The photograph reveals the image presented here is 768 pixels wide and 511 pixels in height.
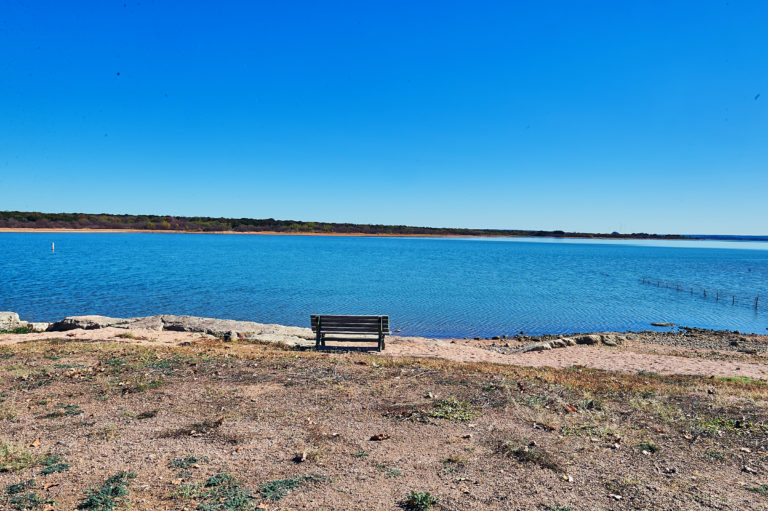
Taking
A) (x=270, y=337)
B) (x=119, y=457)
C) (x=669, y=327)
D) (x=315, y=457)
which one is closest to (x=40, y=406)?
(x=119, y=457)

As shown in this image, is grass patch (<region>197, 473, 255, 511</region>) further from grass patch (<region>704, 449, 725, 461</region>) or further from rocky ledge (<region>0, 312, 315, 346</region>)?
rocky ledge (<region>0, 312, 315, 346</region>)

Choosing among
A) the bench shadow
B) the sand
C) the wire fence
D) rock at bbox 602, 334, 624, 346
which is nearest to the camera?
the sand

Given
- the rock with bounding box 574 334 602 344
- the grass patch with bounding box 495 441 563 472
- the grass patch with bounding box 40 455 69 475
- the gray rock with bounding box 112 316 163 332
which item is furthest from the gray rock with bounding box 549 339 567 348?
the grass patch with bounding box 40 455 69 475

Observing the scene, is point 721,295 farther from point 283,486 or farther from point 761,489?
point 283,486

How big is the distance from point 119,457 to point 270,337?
10.7 m

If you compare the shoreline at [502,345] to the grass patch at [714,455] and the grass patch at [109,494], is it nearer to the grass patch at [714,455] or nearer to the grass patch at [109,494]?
the grass patch at [714,455]

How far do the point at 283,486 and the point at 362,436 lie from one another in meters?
1.73

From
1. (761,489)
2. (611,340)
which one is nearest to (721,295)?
(611,340)

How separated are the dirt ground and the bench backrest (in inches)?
107

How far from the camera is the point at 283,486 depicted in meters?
5.26

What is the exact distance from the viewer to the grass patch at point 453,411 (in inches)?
298

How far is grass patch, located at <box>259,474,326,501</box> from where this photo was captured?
505cm

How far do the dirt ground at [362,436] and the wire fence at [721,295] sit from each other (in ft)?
95.4

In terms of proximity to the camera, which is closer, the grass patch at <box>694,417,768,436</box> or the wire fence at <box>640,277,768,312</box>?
the grass patch at <box>694,417,768,436</box>
